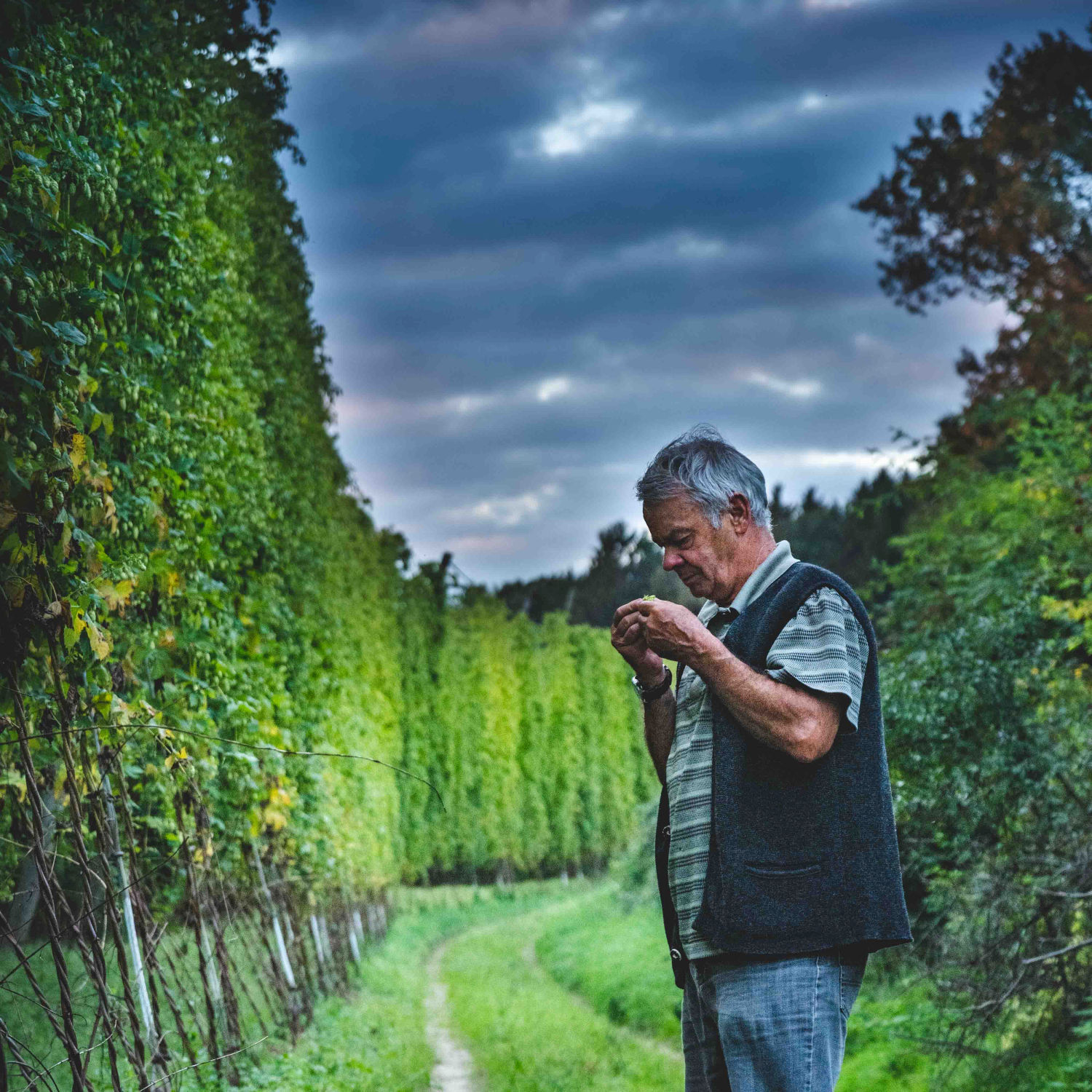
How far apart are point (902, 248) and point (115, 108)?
1875cm

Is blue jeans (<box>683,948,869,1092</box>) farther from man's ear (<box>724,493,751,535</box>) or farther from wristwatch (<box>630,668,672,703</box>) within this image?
man's ear (<box>724,493,751,535</box>)

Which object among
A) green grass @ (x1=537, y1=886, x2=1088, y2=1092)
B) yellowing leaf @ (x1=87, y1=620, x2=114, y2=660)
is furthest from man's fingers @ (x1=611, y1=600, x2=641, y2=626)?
green grass @ (x1=537, y1=886, x2=1088, y2=1092)

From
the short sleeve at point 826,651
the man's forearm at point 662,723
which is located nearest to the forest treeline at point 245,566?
the man's forearm at point 662,723

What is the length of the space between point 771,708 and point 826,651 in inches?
8.9

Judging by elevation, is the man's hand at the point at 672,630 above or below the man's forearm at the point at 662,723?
above

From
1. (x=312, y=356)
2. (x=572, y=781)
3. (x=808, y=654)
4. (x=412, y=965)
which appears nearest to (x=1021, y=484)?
(x=312, y=356)

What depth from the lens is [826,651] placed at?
3.03 m

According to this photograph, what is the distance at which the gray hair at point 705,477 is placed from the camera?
3305 mm

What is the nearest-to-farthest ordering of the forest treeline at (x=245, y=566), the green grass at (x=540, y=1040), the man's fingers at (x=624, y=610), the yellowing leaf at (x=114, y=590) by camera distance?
the man's fingers at (x=624, y=610), the forest treeline at (x=245, y=566), the yellowing leaf at (x=114, y=590), the green grass at (x=540, y=1040)

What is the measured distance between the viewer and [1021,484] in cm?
1273

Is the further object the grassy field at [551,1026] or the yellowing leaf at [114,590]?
the grassy field at [551,1026]

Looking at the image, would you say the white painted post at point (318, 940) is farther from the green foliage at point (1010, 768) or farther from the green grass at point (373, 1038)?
the green foliage at point (1010, 768)

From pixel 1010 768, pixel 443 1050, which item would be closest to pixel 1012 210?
pixel 1010 768

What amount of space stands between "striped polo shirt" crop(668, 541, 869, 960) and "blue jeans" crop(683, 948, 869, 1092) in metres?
0.12
